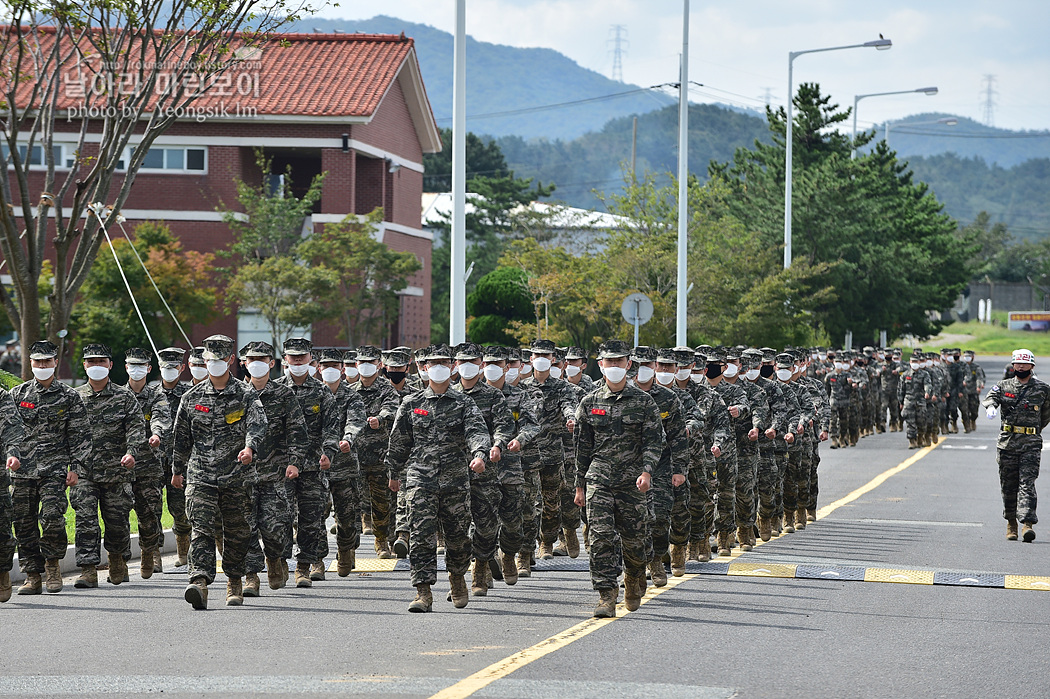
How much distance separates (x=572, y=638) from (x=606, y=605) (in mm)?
905

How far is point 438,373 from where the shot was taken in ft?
34.7

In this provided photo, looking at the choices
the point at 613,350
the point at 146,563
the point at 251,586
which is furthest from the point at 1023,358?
the point at 146,563

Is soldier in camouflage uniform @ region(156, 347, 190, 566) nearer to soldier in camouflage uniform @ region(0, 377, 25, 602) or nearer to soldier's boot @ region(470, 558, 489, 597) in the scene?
soldier in camouflage uniform @ region(0, 377, 25, 602)

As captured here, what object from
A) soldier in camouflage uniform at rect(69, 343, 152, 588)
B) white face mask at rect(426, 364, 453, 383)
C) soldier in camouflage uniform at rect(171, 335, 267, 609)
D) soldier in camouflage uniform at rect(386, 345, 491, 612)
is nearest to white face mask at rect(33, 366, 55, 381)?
soldier in camouflage uniform at rect(69, 343, 152, 588)

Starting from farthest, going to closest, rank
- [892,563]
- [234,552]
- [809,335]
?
[809,335] → [892,563] → [234,552]

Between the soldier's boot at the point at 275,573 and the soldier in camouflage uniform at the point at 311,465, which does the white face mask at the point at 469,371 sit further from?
the soldier's boot at the point at 275,573

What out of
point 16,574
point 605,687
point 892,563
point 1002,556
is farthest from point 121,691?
point 1002,556

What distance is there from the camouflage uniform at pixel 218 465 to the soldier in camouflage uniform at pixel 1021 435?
7.98 meters

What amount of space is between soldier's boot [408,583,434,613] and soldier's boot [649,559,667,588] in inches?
84.0

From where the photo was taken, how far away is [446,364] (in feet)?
34.9

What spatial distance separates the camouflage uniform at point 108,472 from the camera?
1156 cm

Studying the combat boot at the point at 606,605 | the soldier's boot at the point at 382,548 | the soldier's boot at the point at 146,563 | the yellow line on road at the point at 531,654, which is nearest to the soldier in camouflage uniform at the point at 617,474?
the combat boot at the point at 606,605

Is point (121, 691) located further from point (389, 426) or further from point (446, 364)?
point (389, 426)

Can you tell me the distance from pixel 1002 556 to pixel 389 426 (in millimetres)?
6193
